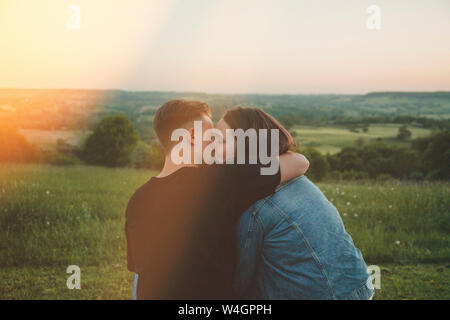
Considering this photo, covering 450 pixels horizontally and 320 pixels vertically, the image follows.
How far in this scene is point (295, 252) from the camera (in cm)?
186

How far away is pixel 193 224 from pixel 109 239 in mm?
3427

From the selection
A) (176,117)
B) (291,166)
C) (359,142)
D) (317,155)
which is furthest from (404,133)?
(176,117)

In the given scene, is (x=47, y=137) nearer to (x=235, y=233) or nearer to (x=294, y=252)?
(x=235, y=233)

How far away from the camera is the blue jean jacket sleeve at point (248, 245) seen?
1.82 m

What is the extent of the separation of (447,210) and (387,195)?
3.08 ft

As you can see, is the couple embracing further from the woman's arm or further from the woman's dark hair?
the woman's dark hair

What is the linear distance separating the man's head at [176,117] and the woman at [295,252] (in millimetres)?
592

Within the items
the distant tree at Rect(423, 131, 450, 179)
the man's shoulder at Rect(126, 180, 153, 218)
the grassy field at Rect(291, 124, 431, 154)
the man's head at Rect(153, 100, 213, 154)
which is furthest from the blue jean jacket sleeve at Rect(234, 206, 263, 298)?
the grassy field at Rect(291, 124, 431, 154)

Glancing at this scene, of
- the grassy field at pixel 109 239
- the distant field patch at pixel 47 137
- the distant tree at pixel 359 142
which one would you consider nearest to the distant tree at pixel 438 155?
the distant tree at pixel 359 142

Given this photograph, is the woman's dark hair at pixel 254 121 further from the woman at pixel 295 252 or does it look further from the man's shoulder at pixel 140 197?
the man's shoulder at pixel 140 197

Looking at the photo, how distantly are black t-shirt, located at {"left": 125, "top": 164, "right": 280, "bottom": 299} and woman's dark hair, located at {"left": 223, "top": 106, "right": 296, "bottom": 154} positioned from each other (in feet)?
1.09

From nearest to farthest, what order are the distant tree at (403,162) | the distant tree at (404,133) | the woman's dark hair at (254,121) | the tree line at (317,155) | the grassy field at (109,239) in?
the woman's dark hair at (254,121), the grassy field at (109,239), the tree line at (317,155), the distant tree at (403,162), the distant tree at (404,133)

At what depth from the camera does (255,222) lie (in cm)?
182

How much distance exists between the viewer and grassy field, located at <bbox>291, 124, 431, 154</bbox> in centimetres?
1833
